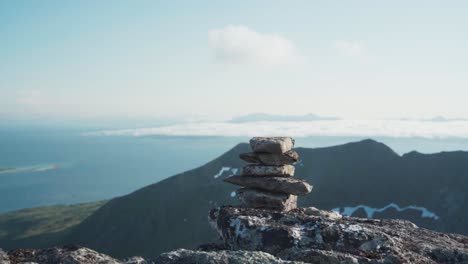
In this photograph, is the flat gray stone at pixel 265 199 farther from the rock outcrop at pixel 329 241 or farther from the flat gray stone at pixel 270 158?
the rock outcrop at pixel 329 241

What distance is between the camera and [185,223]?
17588 centimetres

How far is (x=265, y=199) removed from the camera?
2467cm

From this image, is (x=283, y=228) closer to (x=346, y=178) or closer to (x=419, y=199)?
(x=419, y=199)

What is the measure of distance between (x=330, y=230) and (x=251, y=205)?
394 inches

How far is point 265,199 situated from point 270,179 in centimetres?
130

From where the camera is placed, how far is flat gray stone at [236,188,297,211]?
24.4 meters

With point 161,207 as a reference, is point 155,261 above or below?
above

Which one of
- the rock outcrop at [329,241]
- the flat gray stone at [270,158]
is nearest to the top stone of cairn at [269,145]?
the flat gray stone at [270,158]

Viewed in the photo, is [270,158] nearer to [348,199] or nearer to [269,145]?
[269,145]

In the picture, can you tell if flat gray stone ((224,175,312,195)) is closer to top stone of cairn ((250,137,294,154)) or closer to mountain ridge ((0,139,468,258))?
top stone of cairn ((250,137,294,154))

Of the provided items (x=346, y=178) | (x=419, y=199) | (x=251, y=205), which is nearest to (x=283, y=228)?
(x=251, y=205)

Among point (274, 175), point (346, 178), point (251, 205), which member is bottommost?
point (346, 178)

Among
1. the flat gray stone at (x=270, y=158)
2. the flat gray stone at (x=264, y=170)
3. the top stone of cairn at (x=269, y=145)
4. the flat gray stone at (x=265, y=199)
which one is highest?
the top stone of cairn at (x=269, y=145)

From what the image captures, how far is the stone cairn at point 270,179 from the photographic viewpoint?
81.6 ft
